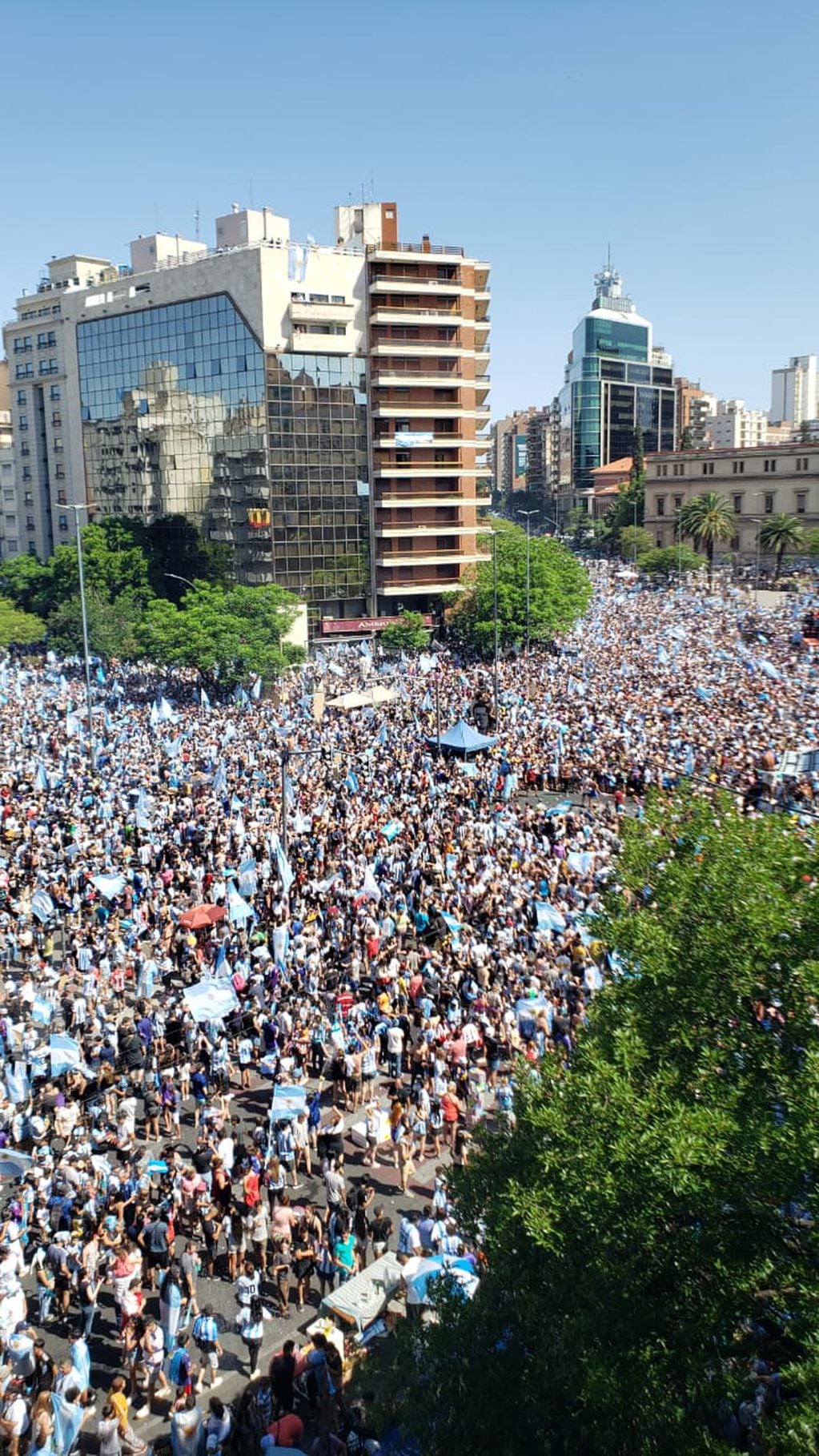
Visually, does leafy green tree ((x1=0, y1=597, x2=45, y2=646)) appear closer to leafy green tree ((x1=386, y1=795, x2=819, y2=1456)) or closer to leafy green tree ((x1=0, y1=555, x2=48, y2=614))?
leafy green tree ((x1=0, y1=555, x2=48, y2=614))

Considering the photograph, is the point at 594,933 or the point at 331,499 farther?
the point at 331,499

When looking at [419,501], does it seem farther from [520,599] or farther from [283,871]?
[283,871]

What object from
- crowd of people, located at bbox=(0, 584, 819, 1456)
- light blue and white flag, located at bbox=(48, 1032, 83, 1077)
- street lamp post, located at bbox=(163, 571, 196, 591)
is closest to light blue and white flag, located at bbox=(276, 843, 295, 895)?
crowd of people, located at bbox=(0, 584, 819, 1456)

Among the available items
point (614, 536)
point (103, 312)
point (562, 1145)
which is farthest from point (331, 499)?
point (614, 536)

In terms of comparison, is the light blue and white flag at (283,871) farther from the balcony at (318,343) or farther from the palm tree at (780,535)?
the palm tree at (780,535)

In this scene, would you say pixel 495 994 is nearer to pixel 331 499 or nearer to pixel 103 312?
pixel 331 499

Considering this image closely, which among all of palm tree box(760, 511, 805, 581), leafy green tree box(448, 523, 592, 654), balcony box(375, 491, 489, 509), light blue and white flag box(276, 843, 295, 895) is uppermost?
balcony box(375, 491, 489, 509)

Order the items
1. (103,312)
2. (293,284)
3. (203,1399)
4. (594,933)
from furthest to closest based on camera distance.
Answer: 1. (103,312)
2. (293,284)
3. (203,1399)
4. (594,933)
